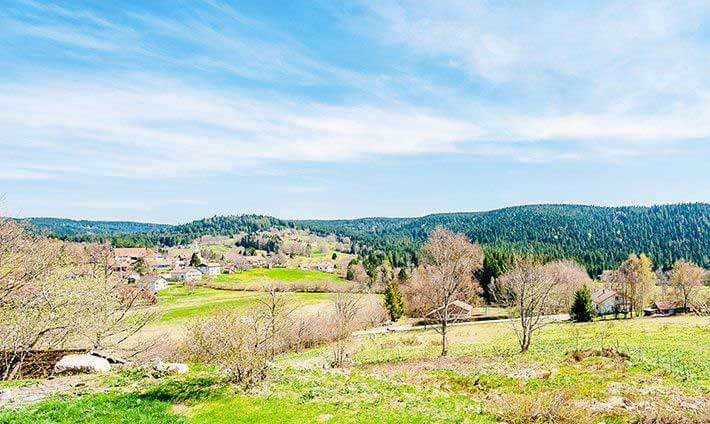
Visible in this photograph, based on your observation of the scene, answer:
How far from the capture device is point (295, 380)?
20.5 m

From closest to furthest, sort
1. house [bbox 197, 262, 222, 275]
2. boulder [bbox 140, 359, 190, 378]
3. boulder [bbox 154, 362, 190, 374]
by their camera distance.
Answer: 1. boulder [bbox 140, 359, 190, 378]
2. boulder [bbox 154, 362, 190, 374]
3. house [bbox 197, 262, 222, 275]

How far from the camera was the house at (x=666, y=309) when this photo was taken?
295 feet

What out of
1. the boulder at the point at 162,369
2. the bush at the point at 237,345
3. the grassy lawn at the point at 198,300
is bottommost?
the grassy lawn at the point at 198,300

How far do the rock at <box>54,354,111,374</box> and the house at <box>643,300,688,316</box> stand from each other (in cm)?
10281

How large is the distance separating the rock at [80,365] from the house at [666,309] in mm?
102812

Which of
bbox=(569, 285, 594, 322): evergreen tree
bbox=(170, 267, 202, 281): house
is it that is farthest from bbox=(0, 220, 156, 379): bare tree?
bbox=(170, 267, 202, 281): house

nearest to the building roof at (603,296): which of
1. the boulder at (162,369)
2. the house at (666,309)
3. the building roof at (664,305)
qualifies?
the house at (666,309)

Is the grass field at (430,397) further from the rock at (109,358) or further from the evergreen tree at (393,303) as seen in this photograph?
the evergreen tree at (393,303)

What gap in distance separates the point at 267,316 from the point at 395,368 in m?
13.4

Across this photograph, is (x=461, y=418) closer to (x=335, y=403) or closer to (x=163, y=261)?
(x=335, y=403)

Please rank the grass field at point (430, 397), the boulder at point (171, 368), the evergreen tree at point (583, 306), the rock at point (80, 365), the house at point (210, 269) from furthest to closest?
the house at point (210, 269)
the evergreen tree at point (583, 306)
the rock at point (80, 365)
the boulder at point (171, 368)
the grass field at point (430, 397)

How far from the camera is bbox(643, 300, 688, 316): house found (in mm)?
89838

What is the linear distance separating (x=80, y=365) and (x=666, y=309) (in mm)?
106574

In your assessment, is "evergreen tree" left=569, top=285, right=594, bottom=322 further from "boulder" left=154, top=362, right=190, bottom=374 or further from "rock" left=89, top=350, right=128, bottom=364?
"rock" left=89, top=350, right=128, bottom=364
